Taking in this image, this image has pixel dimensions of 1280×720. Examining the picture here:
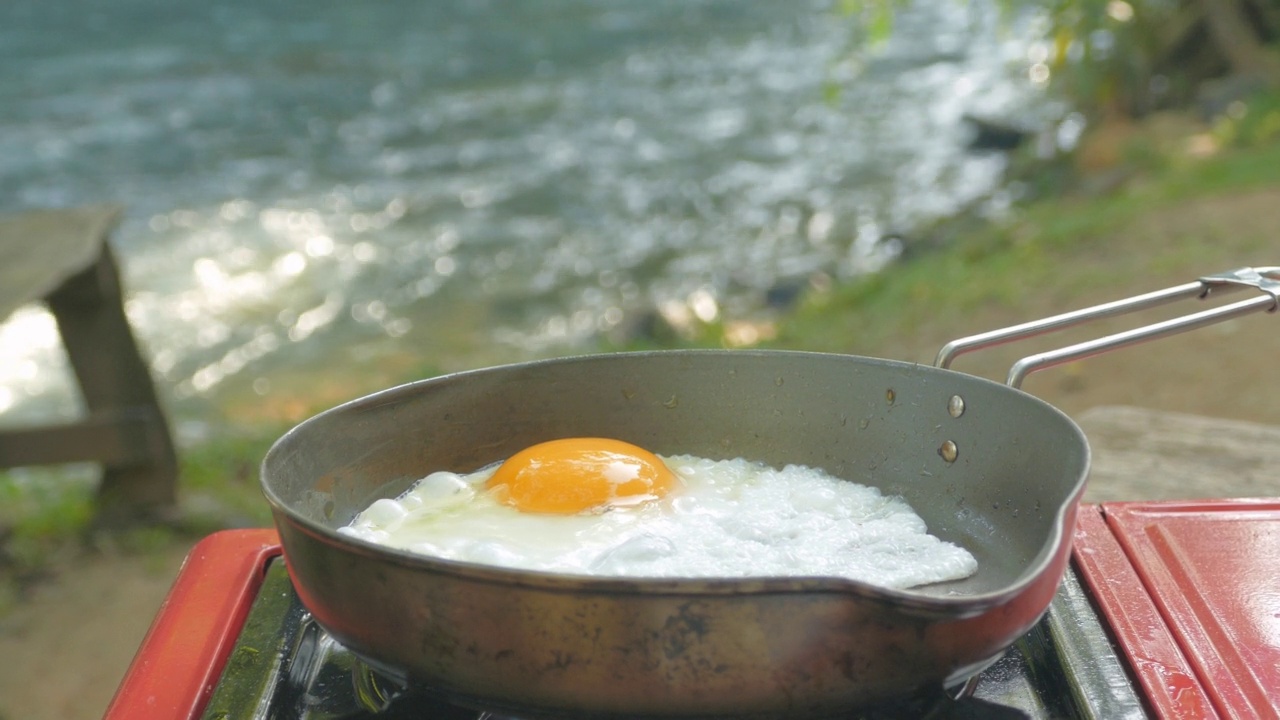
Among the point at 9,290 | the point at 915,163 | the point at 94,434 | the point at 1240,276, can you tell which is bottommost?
the point at 915,163

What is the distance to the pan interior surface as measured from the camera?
121cm

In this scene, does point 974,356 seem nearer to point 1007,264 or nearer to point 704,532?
point 1007,264

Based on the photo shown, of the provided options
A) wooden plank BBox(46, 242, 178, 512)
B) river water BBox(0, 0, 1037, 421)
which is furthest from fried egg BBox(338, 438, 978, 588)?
river water BBox(0, 0, 1037, 421)

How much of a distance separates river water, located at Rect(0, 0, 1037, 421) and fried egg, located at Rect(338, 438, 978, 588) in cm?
428

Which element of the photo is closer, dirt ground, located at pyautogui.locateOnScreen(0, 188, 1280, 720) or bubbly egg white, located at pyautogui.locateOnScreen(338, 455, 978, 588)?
bubbly egg white, located at pyautogui.locateOnScreen(338, 455, 978, 588)

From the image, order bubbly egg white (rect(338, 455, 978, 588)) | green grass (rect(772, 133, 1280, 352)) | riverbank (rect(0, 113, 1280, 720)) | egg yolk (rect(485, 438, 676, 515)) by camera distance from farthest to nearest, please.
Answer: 1. green grass (rect(772, 133, 1280, 352))
2. riverbank (rect(0, 113, 1280, 720))
3. egg yolk (rect(485, 438, 676, 515))
4. bubbly egg white (rect(338, 455, 978, 588))

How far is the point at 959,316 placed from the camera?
4.84 meters

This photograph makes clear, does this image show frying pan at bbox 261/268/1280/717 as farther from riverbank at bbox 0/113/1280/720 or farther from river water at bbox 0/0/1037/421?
river water at bbox 0/0/1037/421

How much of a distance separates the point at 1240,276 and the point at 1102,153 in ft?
19.6

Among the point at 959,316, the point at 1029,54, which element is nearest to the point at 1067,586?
the point at 959,316

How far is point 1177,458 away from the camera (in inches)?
77.6

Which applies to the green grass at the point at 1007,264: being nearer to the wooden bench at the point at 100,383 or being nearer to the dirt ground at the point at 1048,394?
the dirt ground at the point at 1048,394

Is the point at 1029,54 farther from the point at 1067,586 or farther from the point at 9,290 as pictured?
the point at 1067,586

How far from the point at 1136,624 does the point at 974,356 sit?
3.48 m
